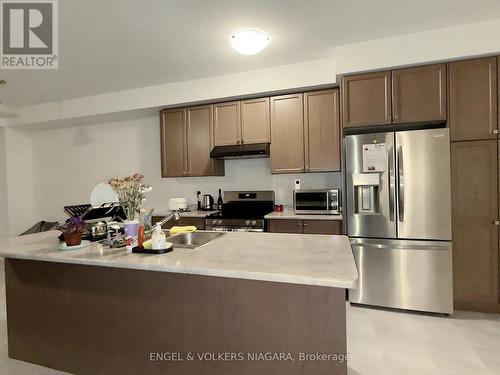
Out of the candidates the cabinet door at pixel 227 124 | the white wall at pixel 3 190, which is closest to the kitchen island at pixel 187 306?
the cabinet door at pixel 227 124

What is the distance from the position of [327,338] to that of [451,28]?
114 inches

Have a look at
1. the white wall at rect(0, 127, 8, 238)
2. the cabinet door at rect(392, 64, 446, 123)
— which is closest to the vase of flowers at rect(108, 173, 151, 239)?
the cabinet door at rect(392, 64, 446, 123)

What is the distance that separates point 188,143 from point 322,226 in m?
2.09

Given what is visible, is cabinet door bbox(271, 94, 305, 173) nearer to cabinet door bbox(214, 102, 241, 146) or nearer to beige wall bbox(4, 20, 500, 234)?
beige wall bbox(4, 20, 500, 234)

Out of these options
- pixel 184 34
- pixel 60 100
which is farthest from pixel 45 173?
pixel 184 34

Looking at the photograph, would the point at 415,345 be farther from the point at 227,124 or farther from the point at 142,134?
the point at 142,134

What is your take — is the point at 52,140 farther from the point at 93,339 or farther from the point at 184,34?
the point at 93,339

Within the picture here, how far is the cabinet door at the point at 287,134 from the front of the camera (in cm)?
340

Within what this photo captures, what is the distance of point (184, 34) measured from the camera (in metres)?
2.58

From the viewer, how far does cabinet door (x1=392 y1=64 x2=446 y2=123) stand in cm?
269

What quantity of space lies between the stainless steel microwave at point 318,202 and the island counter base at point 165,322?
1982 mm

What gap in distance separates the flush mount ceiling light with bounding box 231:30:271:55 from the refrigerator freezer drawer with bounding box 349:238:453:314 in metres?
2.06

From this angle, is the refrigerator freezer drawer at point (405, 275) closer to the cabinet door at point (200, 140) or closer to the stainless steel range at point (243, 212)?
the stainless steel range at point (243, 212)

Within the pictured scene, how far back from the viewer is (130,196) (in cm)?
195
